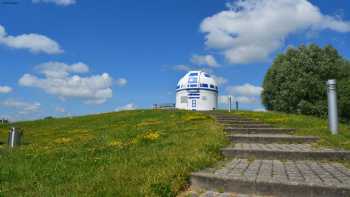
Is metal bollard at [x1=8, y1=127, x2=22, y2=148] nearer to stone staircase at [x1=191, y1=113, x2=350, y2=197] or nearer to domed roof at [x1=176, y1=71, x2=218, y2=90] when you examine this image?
stone staircase at [x1=191, y1=113, x2=350, y2=197]

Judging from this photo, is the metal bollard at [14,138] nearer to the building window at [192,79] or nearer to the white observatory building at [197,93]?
the white observatory building at [197,93]

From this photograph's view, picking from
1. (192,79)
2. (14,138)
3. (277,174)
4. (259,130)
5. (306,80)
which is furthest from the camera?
(192,79)

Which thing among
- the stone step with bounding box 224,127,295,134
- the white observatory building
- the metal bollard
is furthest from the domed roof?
the stone step with bounding box 224,127,295,134

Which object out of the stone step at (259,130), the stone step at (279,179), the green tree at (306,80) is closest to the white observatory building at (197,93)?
the green tree at (306,80)

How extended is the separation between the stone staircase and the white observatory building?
4016 cm

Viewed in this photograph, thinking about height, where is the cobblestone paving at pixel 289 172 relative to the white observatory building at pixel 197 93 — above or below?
below

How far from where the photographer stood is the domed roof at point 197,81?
1944 inches

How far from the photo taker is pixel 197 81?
4938 centimetres

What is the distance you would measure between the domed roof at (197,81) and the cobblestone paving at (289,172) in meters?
42.0

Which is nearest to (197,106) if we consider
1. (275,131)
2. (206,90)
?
(206,90)

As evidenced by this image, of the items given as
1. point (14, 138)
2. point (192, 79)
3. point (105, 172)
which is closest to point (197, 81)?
point (192, 79)

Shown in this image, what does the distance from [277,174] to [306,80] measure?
114 ft

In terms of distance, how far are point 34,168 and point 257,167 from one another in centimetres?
496

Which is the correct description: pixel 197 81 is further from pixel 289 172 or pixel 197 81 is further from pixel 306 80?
pixel 289 172
